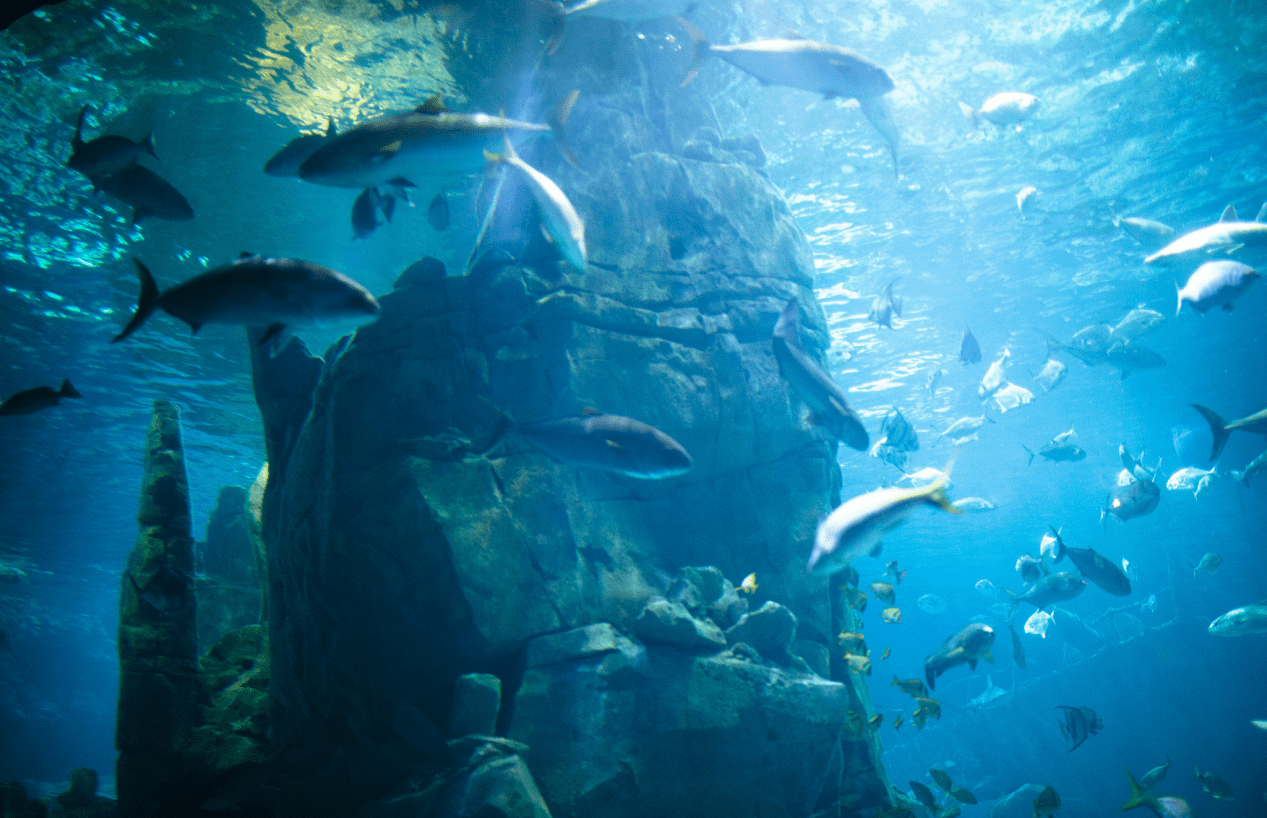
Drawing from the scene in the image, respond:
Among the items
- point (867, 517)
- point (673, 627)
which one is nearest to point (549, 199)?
point (867, 517)

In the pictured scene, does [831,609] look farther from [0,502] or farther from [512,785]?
[0,502]

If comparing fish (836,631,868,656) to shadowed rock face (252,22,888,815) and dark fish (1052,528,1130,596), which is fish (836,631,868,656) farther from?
dark fish (1052,528,1130,596)

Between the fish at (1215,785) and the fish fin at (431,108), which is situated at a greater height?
the fish fin at (431,108)

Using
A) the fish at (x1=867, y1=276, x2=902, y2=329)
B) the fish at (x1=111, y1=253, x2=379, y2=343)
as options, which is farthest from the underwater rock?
the fish at (x1=867, y1=276, x2=902, y2=329)

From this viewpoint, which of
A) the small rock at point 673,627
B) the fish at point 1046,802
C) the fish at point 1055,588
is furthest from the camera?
the fish at point 1055,588

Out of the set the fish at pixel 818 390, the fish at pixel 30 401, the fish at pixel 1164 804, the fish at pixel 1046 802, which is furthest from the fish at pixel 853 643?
the fish at pixel 30 401

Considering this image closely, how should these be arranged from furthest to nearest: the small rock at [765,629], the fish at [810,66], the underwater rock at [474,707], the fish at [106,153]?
1. the small rock at [765,629]
2. the underwater rock at [474,707]
3. the fish at [810,66]
4. the fish at [106,153]

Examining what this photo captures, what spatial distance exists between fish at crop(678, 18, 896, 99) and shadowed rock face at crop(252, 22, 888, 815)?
339 centimetres

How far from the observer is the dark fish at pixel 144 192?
15.0 ft

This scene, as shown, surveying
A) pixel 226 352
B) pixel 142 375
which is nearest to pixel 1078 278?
pixel 226 352

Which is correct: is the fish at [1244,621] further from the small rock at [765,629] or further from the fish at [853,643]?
the small rock at [765,629]

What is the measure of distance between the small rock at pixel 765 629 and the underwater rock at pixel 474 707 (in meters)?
2.78

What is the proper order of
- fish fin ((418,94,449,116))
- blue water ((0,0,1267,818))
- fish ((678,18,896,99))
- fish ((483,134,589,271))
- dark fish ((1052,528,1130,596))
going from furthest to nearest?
blue water ((0,0,1267,818)), dark fish ((1052,528,1130,596)), fish ((678,18,896,99)), fish ((483,134,589,271)), fish fin ((418,94,449,116))

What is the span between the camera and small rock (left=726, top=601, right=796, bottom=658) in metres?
6.49
